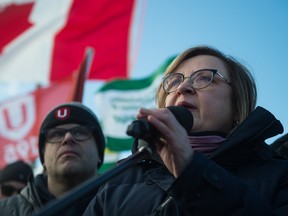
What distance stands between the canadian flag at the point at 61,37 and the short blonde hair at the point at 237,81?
7392 mm

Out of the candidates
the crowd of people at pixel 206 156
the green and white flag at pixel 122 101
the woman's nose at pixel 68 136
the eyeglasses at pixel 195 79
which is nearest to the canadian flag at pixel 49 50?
the green and white flag at pixel 122 101

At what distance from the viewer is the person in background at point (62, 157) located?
11.0 feet

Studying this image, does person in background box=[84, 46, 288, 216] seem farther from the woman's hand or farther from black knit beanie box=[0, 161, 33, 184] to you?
black knit beanie box=[0, 161, 33, 184]

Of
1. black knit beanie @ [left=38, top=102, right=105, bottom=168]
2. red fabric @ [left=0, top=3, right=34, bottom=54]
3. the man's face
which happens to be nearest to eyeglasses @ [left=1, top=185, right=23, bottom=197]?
black knit beanie @ [left=38, top=102, right=105, bottom=168]

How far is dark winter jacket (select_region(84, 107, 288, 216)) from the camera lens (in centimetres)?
168

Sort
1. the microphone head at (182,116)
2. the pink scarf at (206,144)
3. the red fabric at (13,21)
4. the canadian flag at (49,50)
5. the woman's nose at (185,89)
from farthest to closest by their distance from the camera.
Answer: the red fabric at (13,21)
the canadian flag at (49,50)
the woman's nose at (185,89)
the pink scarf at (206,144)
the microphone head at (182,116)

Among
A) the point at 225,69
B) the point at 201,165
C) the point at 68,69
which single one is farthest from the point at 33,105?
the point at 201,165

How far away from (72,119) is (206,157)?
2.07 meters

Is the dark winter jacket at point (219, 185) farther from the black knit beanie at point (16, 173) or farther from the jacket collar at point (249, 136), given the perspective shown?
the black knit beanie at point (16, 173)

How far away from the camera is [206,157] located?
176 cm

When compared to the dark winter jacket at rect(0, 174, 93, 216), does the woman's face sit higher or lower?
higher

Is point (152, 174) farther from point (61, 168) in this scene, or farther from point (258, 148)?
point (61, 168)

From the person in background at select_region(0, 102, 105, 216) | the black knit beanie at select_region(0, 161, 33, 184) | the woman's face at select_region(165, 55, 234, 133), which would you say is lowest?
the black knit beanie at select_region(0, 161, 33, 184)

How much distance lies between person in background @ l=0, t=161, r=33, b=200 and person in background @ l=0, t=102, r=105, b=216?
125cm
